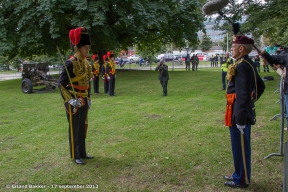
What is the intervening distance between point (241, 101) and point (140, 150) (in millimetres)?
2809

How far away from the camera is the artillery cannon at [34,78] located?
16875mm

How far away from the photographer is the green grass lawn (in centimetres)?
503

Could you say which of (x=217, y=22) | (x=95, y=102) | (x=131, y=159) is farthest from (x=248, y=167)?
(x=217, y=22)

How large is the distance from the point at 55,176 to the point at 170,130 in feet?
11.4

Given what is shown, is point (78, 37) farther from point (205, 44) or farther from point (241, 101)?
point (205, 44)

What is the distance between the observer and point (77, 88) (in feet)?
19.0

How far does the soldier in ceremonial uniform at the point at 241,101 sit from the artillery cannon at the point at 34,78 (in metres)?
13.7

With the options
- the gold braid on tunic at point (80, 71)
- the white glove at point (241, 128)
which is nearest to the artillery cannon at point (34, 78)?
the gold braid on tunic at point (80, 71)

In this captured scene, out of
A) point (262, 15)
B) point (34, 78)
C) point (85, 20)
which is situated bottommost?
point (34, 78)

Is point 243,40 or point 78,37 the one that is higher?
point 78,37

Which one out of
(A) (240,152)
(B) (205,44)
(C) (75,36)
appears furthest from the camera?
(B) (205,44)

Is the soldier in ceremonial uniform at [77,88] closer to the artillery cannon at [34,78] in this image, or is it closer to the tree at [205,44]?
the artillery cannon at [34,78]

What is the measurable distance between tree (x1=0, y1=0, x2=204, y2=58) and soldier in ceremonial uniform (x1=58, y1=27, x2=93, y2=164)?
14.0 meters

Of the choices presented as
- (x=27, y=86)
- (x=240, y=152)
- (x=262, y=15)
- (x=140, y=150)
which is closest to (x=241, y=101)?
(x=240, y=152)
